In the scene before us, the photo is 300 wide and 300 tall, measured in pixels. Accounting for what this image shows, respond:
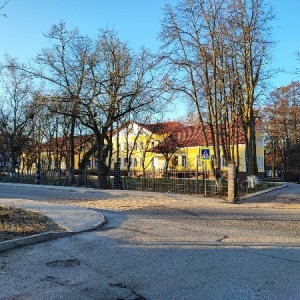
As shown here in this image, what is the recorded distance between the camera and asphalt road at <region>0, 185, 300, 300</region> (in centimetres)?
534

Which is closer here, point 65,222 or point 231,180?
point 65,222

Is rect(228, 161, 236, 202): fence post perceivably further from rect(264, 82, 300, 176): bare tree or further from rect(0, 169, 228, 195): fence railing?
rect(264, 82, 300, 176): bare tree

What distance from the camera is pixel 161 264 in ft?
22.1

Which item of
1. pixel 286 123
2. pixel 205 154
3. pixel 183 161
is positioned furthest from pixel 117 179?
pixel 286 123

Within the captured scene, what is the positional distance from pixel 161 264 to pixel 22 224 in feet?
15.8

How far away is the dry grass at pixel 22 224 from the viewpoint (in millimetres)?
8813

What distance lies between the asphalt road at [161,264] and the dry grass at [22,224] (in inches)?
30.4

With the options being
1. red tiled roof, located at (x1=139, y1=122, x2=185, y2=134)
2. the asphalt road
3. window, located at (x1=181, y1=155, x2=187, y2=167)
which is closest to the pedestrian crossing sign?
the asphalt road

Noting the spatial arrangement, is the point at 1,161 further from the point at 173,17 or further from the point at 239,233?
the point at 239,233

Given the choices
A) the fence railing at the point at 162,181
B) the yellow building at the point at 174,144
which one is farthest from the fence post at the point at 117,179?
the yellow building at the point at 174,144

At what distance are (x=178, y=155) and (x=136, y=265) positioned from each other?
50.5m

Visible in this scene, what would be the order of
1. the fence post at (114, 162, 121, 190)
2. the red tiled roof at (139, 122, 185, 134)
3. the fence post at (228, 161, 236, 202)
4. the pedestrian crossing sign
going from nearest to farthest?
the fence post at (228, 161, 236, 202) → the pedestrian crossing sign → the fence post at (114, 162, 121, 190) → the red tiled roof at (139, 122, 185, 134)

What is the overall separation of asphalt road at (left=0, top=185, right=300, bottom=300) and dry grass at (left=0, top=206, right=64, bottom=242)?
77 centimetres

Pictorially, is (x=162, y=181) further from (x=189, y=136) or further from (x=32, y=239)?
(x=189, y=136)
